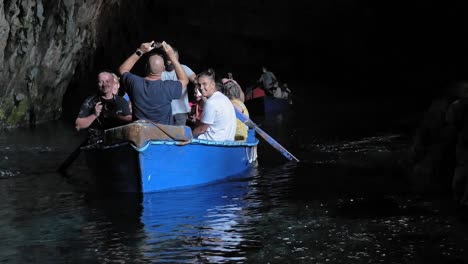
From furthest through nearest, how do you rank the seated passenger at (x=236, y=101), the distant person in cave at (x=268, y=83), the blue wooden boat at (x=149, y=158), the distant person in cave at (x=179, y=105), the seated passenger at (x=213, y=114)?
the distant person in cave at (x=268, y=83), the seated passenger at (x=236, y=101), the distant person in cave at (x=179, y=105), the seated passenger at (x=213, y=114), the blue wooden boat at (x=149, y=158)

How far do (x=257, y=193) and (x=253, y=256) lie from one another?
322 centimetres

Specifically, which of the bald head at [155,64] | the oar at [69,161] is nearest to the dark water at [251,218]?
the oar at [69,161]

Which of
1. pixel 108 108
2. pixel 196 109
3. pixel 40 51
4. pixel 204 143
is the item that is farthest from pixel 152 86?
pixel 40 51

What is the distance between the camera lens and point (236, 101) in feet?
42.7

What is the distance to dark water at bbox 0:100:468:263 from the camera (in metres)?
7.25

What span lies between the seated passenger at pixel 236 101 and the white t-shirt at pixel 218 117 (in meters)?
1.11

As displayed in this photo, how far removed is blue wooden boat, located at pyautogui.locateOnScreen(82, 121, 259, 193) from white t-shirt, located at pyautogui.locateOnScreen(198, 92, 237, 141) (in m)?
0.21

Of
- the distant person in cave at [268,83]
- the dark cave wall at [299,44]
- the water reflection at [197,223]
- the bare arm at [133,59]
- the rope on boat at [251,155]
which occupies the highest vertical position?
the dark cave wall at [299,44]

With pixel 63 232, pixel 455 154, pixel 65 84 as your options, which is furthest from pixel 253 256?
pixel 65 84

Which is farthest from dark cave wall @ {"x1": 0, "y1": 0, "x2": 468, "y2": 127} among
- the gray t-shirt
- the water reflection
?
the water reflection

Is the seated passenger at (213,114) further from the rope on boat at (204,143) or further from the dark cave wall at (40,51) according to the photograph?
the dark cave wall at (40,51)

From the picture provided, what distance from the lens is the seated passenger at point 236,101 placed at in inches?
492

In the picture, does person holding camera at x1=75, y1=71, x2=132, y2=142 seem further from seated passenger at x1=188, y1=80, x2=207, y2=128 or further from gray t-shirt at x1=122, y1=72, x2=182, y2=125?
seated passenger at x1=188, y1=80, x2=207, y2=128

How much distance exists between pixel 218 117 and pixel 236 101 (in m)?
2.04
